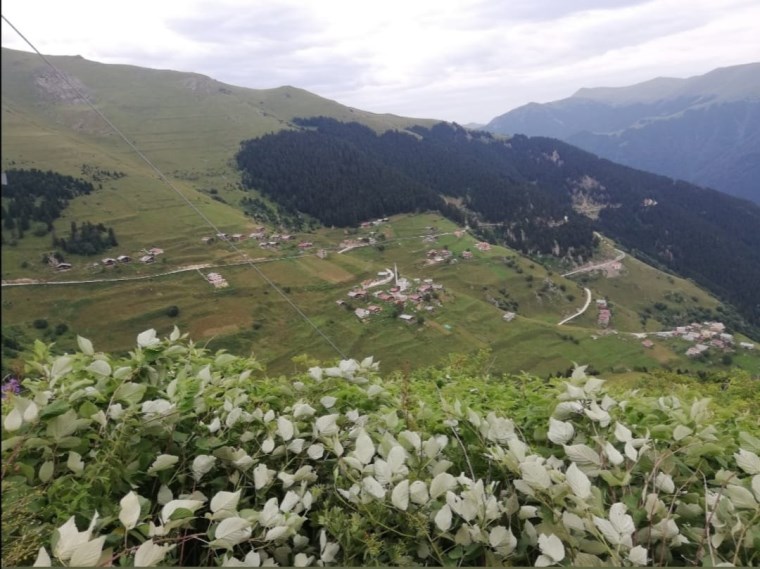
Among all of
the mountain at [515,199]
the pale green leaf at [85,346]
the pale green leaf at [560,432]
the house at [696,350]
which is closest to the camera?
the pale green leaf at [560,432]

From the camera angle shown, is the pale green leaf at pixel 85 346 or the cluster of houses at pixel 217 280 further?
the cluster of houses at pixel 217 280

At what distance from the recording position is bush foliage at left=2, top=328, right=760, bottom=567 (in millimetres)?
A: 1705

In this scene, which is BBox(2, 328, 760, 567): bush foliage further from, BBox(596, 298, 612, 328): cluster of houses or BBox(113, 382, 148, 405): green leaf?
BBox(596, 298, 612, 328): cluster of houses

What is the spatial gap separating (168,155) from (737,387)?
147 meters

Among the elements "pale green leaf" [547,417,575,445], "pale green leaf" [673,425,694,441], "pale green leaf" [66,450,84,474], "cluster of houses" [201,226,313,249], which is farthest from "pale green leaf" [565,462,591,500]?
"cluster of houses" [201,226,313,249]

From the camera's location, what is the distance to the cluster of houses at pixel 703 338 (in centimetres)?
7569

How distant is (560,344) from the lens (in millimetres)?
70562

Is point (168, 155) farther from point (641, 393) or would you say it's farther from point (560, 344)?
point (641, 393)

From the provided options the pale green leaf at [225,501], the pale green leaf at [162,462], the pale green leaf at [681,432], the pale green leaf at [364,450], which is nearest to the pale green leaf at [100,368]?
the pale green leaf at [162,462]

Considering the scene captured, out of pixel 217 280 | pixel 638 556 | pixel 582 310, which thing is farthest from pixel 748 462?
pixel 582 310

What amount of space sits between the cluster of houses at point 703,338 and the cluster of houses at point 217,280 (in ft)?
213

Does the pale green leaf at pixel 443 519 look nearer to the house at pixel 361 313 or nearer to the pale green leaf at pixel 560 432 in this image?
the pale green leaf at pixel 560 432

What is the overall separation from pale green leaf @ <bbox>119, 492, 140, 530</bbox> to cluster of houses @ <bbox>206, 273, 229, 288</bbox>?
76.1 m

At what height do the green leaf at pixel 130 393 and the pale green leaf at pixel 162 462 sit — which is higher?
the green leaf at pixel 130 393
